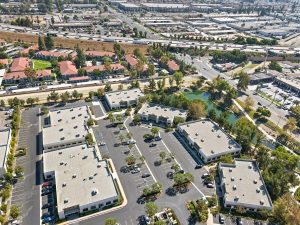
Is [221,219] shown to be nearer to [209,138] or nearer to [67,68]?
[209,138]

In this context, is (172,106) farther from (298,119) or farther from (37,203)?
(37,203)

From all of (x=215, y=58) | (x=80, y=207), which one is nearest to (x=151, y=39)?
(x=215, y=58)

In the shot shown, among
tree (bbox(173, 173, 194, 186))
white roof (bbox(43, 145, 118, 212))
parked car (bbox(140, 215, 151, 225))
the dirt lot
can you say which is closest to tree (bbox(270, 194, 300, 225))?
tree (bbox(173, 173, 194, 186))

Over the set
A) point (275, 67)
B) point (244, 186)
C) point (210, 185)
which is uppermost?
point (275, 67)

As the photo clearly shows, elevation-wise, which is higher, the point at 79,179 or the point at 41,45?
the point at 41,45

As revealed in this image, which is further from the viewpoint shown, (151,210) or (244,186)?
(244,186)

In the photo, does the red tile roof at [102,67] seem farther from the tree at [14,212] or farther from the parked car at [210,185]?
the tree at [14,212]

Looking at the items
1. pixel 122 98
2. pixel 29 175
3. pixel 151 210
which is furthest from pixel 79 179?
pixel 122 98
